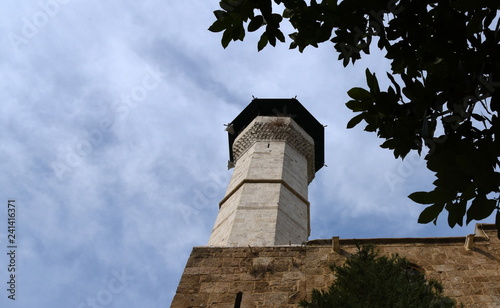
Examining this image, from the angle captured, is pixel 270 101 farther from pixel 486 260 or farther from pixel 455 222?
pixel 455 222

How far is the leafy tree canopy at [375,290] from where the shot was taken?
4.53 metres

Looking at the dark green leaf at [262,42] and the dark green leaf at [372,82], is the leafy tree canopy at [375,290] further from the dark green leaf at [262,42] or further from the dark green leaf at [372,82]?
the dark green leaf at [262,42]

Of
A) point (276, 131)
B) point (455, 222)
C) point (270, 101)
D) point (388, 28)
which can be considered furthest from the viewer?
point (270, 101)

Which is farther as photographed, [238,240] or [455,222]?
[238,240]

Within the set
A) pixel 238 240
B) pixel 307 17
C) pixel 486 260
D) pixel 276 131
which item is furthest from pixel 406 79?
pixel 276 131

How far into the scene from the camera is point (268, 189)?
10.7 metres

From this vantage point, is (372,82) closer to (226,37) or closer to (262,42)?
(262,42)

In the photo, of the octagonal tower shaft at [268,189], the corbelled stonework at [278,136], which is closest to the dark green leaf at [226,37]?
the octagonal tower shaft at [268,189]

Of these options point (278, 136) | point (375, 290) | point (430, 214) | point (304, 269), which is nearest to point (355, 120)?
point (430, 214)

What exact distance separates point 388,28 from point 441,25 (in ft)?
1.12

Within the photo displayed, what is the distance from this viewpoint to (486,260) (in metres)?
7.13

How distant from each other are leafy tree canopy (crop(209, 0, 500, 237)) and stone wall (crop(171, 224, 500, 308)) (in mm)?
4621

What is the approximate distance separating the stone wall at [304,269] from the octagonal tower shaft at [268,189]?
46.8 inches

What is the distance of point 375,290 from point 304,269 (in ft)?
7.85
